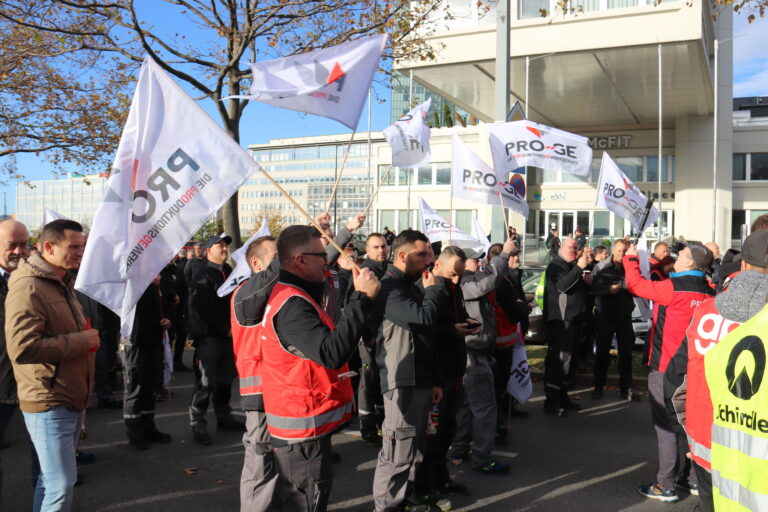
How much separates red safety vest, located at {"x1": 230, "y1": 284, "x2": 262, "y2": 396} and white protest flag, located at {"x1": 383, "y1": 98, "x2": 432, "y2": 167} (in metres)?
4.14

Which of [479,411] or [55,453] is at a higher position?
[55,453]

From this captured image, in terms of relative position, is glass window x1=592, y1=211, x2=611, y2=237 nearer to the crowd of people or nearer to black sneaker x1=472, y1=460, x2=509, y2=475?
the crowd of people

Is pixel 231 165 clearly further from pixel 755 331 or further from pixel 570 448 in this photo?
pixel 570 448

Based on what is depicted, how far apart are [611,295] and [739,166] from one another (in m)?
30.0

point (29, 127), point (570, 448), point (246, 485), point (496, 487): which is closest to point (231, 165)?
point (246, 485)

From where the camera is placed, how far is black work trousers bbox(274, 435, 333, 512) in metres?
3.35

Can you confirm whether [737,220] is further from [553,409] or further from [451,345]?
[451,345]

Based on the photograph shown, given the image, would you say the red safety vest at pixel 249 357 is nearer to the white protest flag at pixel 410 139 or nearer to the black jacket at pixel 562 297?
the white protest flag at pixel 410 139

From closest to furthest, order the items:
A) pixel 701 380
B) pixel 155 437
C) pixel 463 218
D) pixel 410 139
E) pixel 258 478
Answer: pixel 701 380, pixel 258 478, pixel 155 437, pixel 410 139, pixel 463 218

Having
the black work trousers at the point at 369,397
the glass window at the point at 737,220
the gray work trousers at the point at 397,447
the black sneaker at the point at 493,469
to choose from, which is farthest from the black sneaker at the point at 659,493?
the glass window at the point at 737,220

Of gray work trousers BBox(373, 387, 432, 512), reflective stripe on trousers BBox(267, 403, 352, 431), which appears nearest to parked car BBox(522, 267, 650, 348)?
gray work trousers BBox(373, 387, 432, 512)

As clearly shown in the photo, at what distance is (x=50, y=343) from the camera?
359cm

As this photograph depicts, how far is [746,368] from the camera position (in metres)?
2.23

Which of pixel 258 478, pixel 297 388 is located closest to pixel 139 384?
pixel 258 478
